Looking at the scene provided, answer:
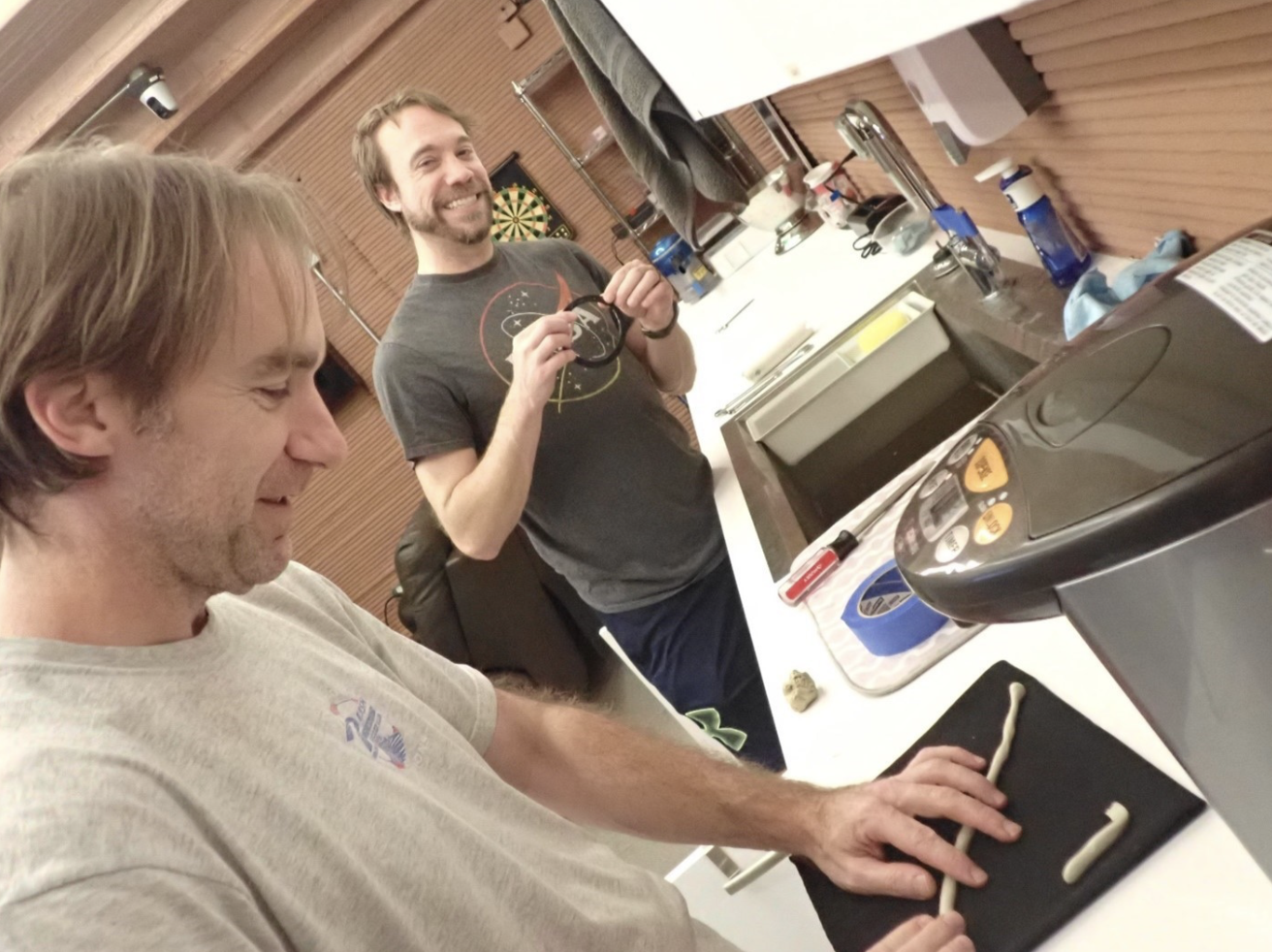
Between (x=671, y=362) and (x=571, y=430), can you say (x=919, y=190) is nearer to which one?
(x=671, y=362)

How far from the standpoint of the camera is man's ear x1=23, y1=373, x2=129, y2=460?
0.62 m

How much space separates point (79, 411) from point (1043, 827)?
2.50 ft

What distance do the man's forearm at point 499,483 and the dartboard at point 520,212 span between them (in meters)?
2.06

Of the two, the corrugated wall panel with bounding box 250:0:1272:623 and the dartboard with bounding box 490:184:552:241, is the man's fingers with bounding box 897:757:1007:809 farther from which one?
the dartboard with bounding box 490:184:552:241

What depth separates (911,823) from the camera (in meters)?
0.68

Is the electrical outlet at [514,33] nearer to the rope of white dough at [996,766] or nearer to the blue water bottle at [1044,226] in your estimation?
the blue water bottle at [1044,226]

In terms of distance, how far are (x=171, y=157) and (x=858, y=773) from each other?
84 cm

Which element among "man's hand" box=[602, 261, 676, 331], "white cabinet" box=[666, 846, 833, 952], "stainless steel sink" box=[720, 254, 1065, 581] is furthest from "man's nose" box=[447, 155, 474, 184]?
"white cabinet" box=[666, 846, 833, 952]

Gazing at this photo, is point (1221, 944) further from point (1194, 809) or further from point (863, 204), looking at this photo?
point (863, 204)

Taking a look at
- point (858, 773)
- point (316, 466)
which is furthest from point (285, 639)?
point (858, 773)

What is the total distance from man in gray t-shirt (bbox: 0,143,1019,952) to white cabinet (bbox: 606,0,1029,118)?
56cm

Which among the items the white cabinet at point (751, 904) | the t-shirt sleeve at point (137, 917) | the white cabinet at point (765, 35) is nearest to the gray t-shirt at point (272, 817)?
the t-shirt sleeve at point (137, 917)

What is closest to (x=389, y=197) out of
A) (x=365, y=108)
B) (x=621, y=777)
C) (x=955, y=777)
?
(x=621, y=777)

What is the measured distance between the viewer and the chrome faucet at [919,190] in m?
1.37
